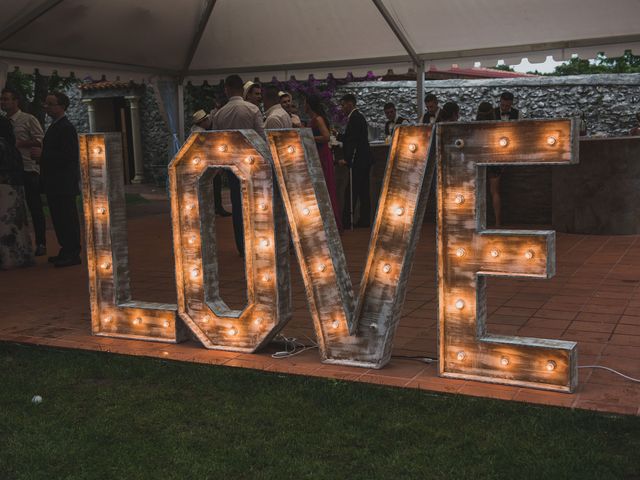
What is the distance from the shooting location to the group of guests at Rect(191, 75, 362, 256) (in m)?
7.34

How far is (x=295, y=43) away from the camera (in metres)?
11.1

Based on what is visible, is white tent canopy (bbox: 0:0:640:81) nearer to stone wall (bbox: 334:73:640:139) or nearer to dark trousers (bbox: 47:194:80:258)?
dark trousers (bbox: 47:194:80:258)

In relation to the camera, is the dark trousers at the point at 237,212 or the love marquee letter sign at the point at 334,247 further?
the dark trousers at the point at 237,212

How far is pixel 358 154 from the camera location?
9.91m

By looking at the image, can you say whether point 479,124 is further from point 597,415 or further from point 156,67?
point 156,67

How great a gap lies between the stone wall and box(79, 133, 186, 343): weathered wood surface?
9605 mm

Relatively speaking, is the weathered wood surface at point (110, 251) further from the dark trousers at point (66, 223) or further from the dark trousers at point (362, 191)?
the dark trousers at point (362, 191)

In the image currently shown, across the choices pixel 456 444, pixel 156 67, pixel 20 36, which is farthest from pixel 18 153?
pixel 456 444

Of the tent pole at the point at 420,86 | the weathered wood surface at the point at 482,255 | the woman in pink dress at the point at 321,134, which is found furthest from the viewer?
the tent pole at the point at 420,86

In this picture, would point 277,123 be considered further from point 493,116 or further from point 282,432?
point 282,432

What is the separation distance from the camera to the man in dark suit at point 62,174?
7621mm

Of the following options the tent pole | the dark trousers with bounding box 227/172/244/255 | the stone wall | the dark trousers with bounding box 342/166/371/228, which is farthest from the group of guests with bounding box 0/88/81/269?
the stone wall

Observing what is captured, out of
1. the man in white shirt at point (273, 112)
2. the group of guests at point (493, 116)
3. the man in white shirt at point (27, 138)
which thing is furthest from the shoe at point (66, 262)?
the group of guests at point (493, 116)

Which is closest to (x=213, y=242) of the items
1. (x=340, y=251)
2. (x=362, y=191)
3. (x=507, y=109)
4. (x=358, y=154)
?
(x=340, y=251)
